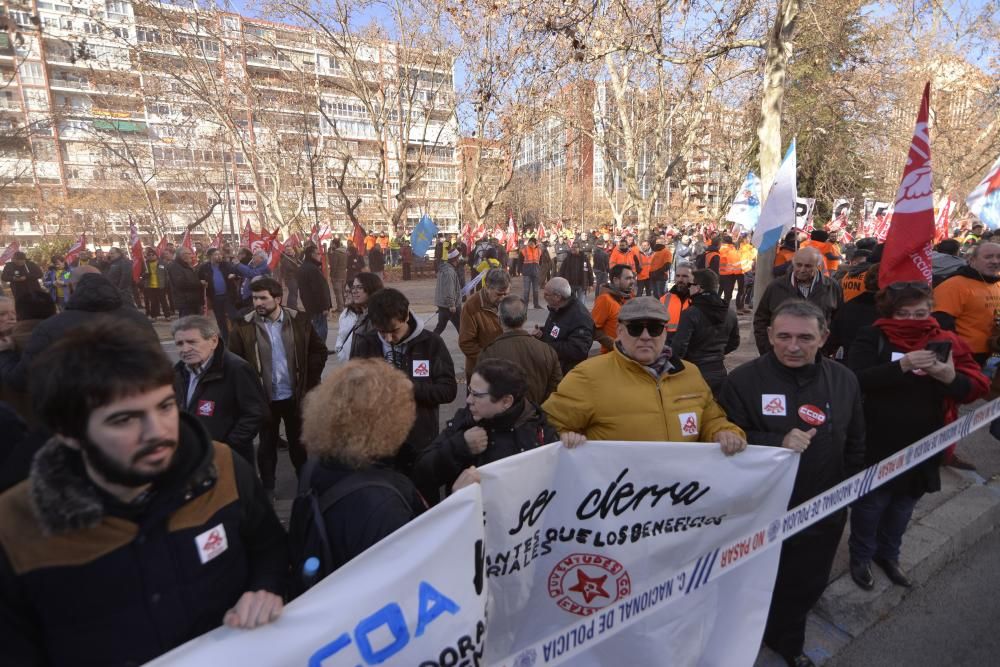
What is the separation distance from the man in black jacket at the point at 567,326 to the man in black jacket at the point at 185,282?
8.02 metres

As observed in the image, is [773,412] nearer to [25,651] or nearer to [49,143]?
[25,651]

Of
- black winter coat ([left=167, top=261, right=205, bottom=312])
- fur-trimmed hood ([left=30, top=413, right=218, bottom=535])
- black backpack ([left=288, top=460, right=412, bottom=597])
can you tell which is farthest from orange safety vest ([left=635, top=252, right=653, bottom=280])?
fur-trimmed hood ([left=30, top=413, right=218, bottom=535])

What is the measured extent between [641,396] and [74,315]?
143 inches

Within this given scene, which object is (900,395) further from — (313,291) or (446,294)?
(313,291)

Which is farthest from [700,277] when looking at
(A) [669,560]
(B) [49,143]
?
(B) [49,143]

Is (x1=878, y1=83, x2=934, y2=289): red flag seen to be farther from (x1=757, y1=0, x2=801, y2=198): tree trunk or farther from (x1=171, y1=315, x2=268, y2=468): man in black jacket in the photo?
(x1=757, y1=0, x2=801, y2=198): tree trunk

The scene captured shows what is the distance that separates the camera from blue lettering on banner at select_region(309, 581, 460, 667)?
1.59 meters

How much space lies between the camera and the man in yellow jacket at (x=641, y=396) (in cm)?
263

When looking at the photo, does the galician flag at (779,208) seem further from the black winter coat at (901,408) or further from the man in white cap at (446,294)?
the man in white cap at (446,294)

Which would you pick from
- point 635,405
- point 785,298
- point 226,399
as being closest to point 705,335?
point 785,298

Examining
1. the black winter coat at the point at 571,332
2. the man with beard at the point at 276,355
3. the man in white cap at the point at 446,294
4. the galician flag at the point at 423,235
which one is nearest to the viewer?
the man with beard at the point at 276,355

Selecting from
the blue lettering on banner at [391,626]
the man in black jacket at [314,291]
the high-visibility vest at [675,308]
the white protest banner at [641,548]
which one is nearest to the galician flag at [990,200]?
the high-visibility vest at [675,308]

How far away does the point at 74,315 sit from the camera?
3.73 m

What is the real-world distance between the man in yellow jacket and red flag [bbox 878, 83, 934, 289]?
2006 mm
